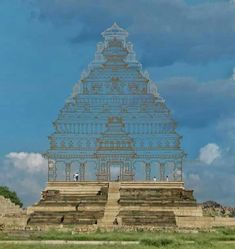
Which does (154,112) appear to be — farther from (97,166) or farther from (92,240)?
(92,240)

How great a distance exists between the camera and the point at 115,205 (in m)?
49.9

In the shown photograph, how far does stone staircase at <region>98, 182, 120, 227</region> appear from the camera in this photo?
150 ft

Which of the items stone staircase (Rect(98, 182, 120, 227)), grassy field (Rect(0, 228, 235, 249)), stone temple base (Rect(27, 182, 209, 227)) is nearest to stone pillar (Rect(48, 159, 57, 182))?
stone temple base (Rect(27, 182, 209, 227))

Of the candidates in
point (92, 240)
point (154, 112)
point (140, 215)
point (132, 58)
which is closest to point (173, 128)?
point (154, 112)

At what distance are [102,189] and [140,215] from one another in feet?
29.9

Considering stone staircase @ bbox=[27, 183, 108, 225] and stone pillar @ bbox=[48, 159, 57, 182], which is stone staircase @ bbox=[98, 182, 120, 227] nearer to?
stone staircase @ bbox=[27, 183, 108, 225]

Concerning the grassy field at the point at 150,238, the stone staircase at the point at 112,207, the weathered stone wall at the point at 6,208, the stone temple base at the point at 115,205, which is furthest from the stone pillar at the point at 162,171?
the grassy field at the point at 150,238

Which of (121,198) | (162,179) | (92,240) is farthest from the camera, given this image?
(162,179)

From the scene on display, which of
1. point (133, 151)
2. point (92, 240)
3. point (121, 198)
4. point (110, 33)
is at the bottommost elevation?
point (92, 240)

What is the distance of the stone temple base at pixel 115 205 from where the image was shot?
45.4 meters

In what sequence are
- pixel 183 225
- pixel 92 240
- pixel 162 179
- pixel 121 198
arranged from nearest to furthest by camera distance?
1. pixel 92 240
2. pixel 183 225
3. pixel 121 198
4. pixel 162 179

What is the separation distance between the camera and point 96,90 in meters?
58.1

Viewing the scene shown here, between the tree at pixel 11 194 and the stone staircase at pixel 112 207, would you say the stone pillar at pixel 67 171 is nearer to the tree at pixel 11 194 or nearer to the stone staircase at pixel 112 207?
the stone staircase at pixel 112 207

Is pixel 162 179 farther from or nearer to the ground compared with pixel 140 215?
farther from the ground
